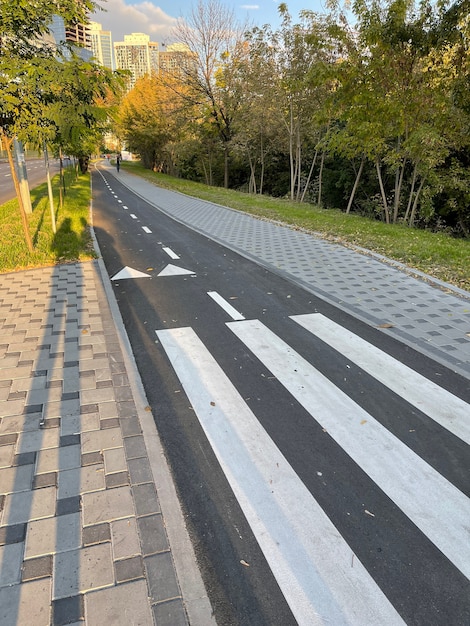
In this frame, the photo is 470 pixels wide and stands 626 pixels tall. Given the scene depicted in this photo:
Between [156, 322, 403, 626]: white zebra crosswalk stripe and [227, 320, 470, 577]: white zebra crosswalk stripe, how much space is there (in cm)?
57

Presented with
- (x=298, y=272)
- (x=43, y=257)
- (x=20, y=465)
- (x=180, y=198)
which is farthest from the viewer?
(x=180, y=198)

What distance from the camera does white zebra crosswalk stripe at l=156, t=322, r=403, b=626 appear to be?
2.23 metres

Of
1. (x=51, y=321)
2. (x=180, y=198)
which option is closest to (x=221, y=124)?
(x=180, y=198)

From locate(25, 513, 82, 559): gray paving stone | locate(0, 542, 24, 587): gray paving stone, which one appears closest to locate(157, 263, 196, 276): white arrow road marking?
locate(25, 513, 82, 559): gray paving stone

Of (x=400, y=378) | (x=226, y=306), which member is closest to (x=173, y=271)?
(x=226, y=306)

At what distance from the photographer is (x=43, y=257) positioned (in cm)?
917

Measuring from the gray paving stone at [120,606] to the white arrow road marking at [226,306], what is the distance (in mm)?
4230

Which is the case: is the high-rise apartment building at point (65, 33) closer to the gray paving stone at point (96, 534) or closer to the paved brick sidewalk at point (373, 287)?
the paved brick sidewalk at point (373, 287)

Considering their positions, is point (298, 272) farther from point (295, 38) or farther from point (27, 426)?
point (295, 38)

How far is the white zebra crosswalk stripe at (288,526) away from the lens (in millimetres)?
2234

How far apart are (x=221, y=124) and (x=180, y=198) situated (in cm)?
1216

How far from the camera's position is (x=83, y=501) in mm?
2830

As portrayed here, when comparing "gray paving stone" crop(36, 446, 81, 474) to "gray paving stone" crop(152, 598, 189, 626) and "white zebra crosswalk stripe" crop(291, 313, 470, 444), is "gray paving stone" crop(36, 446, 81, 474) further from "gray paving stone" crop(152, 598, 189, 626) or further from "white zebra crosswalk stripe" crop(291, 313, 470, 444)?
"white zebra crosswalk stripe" crop(291, 313, 470, 444)

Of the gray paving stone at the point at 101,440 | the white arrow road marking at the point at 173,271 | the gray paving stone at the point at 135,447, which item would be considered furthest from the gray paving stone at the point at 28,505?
the white arrow road marking at the point at 173,271
